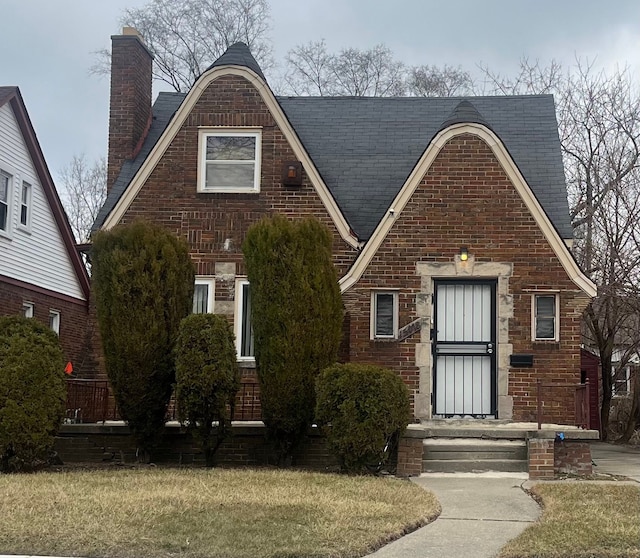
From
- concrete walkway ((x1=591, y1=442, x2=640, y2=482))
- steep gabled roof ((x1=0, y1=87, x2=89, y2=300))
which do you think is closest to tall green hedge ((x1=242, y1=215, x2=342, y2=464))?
concrete walkway ((x1=591, y1=442, x2=640, y2=482))

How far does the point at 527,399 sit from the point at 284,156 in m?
5.96

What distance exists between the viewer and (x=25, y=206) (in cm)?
1991

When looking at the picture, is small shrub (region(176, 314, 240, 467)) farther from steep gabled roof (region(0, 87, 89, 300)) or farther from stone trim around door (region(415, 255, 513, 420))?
steep gabled roof (region(0, 87, 89, 300))

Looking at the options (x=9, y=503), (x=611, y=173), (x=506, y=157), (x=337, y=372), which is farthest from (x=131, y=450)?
(x=611, y=173)

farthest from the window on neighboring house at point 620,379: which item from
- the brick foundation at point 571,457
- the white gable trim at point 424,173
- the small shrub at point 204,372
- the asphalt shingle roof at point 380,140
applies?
the small shrub at point 204,372

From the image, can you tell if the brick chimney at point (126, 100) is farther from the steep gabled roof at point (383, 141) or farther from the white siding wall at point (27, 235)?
the white siding wall at point (27, 235)

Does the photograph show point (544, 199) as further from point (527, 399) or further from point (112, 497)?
point (112, 497)

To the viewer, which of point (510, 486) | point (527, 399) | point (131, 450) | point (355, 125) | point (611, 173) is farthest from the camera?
point (611, 173)

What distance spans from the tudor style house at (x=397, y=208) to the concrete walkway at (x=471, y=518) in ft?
9.45

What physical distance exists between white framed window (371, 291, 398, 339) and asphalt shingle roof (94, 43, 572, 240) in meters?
1.87

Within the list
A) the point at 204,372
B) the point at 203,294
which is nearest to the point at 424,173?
the point at 203,294

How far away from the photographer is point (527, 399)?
13.6 meters

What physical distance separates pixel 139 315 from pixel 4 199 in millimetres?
8556

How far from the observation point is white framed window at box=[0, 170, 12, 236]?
18578mm
